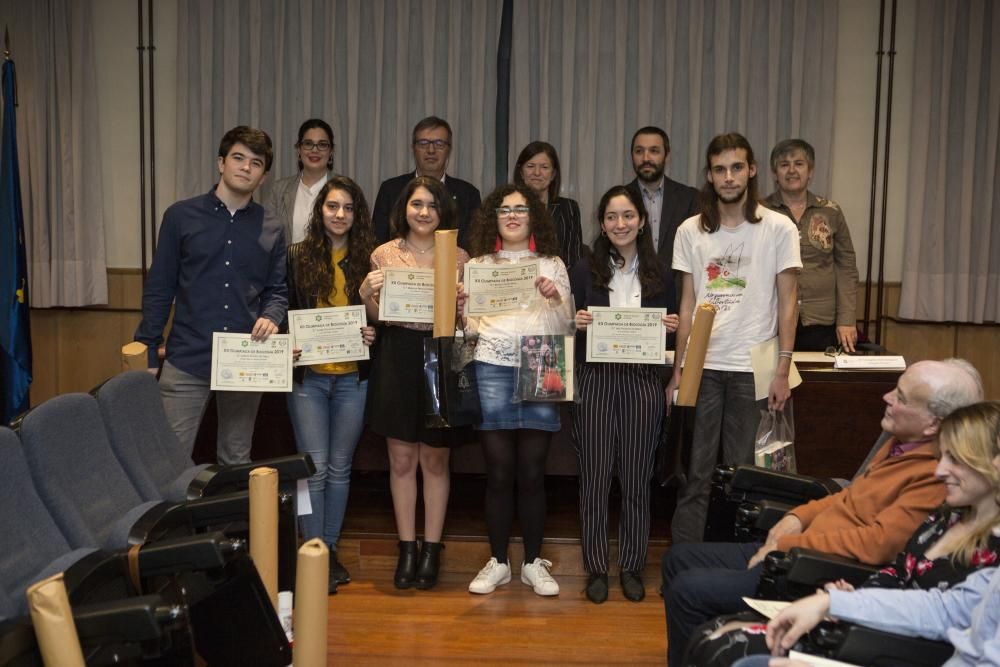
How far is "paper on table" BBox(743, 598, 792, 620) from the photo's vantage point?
2.37m

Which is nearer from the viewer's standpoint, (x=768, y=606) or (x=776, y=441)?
(x=768, y=606)

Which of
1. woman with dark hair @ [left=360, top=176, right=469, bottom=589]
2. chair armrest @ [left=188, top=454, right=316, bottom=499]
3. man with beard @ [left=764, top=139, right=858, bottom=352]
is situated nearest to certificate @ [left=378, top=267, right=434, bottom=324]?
woman with dark hair @ [left=360, top=176, right=469, bottom=589]

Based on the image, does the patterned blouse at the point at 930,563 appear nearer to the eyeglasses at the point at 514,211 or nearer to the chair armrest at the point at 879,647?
the chair armrest at the point at 879,647

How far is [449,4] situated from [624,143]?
1311 millimetres

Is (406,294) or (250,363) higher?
(406,294)

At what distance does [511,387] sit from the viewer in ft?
12.8

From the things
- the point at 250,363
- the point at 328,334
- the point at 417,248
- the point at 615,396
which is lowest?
the point at 615,396

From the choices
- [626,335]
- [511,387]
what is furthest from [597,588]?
[626,335]

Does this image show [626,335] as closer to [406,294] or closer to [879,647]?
[406,294]

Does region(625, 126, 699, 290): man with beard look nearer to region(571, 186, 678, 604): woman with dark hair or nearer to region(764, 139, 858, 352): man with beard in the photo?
region(764, 139, 858, 352): man with beard

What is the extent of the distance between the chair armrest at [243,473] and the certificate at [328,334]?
714 millimetres

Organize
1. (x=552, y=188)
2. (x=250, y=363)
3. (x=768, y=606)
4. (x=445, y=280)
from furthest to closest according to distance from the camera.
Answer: (x=552, y=188)
(x=250, y=363)
(x=445, y=280)
(x=768, y=606)

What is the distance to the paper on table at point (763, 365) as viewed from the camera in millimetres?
3826

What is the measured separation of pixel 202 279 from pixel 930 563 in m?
2.70
